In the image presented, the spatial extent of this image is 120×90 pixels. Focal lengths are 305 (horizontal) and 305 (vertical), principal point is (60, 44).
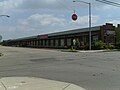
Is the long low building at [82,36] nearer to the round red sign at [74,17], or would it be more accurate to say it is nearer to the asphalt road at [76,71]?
the round red sign at [74,17]

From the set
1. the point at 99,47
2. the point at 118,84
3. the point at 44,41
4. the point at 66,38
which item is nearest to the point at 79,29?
the point at 66,38

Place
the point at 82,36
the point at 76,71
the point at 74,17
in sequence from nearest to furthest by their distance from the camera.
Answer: the point at 76,71 < the point at 74,17 < the point at 82,36

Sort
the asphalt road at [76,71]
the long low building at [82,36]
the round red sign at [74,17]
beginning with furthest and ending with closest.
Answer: the long low building at [82,36]
the round red sign at [74,17]
the asphalt road at [76,71]

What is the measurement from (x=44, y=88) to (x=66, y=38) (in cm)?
7287

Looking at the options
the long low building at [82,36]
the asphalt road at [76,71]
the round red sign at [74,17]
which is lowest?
the asphalt road at [76,71]

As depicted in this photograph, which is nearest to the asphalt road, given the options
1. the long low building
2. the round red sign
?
the round red sign

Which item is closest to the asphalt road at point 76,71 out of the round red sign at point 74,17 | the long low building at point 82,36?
the round red sign at point 74,17

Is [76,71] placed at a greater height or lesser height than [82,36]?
lesser

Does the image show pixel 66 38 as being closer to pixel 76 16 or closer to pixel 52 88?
pixel 76 16

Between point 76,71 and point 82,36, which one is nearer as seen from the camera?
point 76,71

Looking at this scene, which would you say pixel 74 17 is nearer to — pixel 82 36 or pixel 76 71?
pixel 82 36

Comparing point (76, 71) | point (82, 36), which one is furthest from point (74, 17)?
point (76, 71)

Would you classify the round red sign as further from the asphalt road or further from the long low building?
the asphalt road

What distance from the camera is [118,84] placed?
39.6 ft
